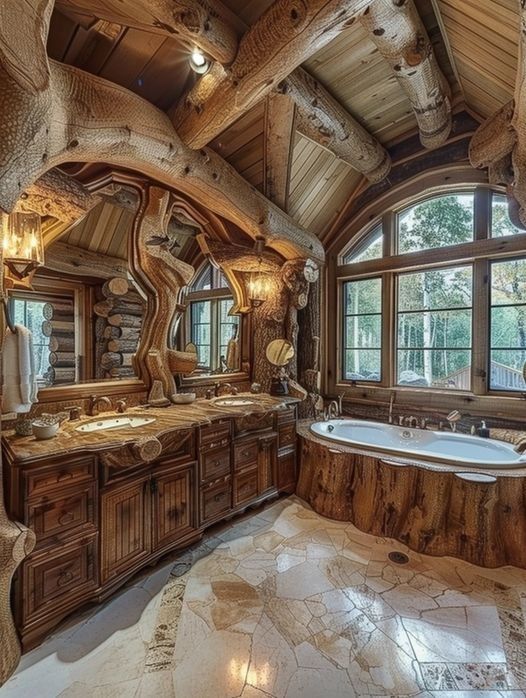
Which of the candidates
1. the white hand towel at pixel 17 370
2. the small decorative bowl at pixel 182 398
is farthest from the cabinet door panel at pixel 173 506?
the white hand towel at pixel 17 370

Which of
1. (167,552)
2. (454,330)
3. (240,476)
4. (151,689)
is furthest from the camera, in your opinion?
(454,330)

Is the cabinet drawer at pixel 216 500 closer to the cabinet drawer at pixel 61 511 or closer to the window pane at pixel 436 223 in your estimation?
the cabinet drawer at pixel 61 511

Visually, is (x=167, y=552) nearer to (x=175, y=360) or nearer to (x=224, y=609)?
(x=224, y=609)

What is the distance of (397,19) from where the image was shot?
6.09ft

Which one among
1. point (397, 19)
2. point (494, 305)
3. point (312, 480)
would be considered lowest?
point (312, 480)

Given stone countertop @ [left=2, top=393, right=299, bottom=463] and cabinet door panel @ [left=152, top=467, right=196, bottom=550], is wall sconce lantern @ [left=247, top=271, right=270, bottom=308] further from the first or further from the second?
cabinet door panel @ [left=152, top=467, right=196, bottom=550]

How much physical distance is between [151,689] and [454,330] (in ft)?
11.6

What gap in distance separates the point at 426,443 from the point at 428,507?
896mm

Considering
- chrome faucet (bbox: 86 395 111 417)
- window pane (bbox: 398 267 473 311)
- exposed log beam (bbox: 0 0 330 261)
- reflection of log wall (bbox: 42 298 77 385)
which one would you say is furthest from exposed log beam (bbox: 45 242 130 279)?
window pane (bbox: 398 267 473 311)

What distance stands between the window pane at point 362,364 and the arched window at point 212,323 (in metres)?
1.43

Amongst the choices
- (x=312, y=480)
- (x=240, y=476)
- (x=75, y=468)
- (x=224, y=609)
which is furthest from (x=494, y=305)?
(x=75, y=468)

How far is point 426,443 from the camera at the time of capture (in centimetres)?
313

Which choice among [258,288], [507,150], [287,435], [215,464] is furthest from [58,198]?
[507,150]

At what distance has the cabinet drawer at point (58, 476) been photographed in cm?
153
